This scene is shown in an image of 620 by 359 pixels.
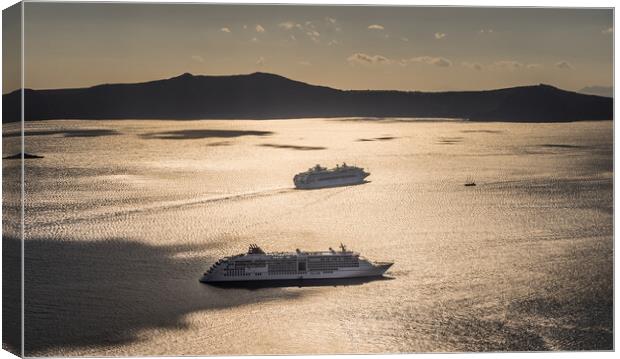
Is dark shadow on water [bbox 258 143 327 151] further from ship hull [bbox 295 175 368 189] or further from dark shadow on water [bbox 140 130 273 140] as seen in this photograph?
ship hull [bbox 295 175 368 189]

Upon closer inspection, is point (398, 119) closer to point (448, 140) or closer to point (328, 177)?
point (448, 140)

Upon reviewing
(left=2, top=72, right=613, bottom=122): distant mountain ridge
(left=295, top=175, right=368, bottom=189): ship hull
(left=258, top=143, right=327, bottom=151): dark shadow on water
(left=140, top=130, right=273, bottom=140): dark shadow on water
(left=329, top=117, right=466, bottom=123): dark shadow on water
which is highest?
(left=2, top=72, right=613, bottom=122): distant mountain ridge

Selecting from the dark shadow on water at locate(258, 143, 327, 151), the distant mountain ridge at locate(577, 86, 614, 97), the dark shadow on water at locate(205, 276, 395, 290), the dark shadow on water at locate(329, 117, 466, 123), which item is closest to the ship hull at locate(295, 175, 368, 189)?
the dark shadow on water at locate(258, 143, 327, 151)

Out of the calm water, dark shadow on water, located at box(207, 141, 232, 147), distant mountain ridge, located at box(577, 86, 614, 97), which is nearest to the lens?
the calm water

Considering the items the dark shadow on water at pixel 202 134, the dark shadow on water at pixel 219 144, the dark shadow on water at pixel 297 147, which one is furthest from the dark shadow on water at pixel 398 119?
the dark shadow on water at pixel 219 144

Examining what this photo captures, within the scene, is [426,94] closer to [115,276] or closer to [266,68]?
[266,68]

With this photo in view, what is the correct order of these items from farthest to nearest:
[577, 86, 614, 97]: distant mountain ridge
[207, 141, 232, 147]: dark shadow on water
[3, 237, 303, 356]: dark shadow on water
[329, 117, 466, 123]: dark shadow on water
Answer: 1. [329, 117, 466, 123]: dark shadow on water
2. [207, 141, 232, 147]: dark shadow on water
3. [577, 86, 614, 97]: distant mountain ridge
4. [3, 237, 303, 356]: dark shadow on water

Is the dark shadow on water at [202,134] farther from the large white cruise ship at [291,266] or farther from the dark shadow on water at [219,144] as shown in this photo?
the large white cruise ship at [291,266]
